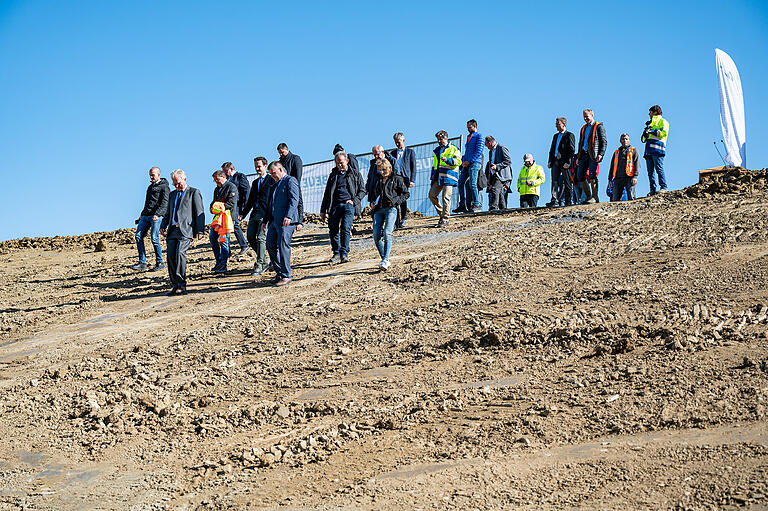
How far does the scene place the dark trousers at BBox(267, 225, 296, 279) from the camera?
12727 millimetres

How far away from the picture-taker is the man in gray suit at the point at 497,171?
771 inches

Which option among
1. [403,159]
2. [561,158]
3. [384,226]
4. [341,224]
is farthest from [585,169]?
[384,226]

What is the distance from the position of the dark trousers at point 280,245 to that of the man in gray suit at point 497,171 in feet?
26.1

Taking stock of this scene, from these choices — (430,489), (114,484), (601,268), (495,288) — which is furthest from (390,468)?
(601,268)

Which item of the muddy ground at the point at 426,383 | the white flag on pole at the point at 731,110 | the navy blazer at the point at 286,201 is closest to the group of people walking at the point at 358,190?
the navy blazer at the point at 286,201

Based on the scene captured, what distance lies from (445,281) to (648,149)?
280 inches

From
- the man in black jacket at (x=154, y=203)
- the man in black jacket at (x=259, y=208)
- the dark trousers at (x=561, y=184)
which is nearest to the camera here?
the man in black jacket at (x=259, y=208)

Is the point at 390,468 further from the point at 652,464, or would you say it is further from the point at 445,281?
the point at 445,281

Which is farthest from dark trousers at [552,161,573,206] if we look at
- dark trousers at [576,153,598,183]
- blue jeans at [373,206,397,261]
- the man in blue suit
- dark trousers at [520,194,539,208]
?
the man in blue suit

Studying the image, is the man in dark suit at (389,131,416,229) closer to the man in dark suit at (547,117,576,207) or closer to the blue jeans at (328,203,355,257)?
the blue jeans at (328,203,355,257)

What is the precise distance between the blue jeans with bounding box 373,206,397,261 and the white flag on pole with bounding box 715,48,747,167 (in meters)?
9.71

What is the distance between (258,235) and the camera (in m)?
14.2

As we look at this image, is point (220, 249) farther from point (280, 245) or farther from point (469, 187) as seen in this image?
point (469, 187)

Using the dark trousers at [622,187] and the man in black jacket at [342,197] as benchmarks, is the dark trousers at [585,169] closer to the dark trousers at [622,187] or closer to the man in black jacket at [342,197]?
the dark trousers at [622,187]
